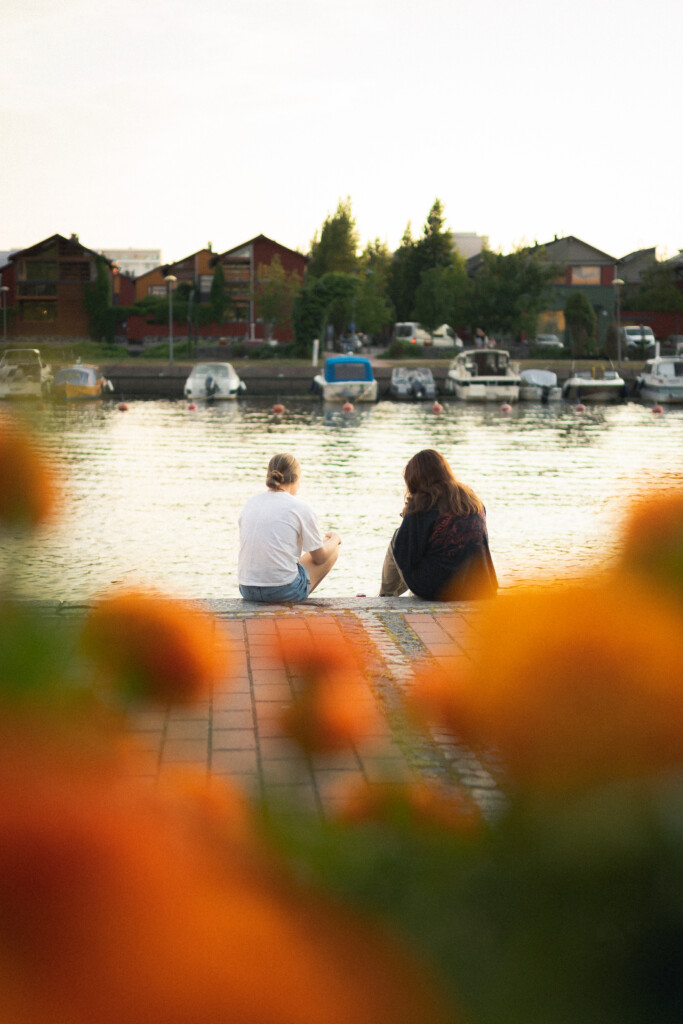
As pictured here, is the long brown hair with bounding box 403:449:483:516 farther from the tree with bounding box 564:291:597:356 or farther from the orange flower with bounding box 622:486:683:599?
the tree with bounding box 564:291:597:356

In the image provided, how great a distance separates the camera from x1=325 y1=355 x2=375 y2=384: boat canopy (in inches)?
1652

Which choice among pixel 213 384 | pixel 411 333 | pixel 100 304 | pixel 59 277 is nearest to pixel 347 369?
pixel 213 384

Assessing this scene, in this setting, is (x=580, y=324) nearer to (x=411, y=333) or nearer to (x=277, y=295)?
(x=411, y=333)

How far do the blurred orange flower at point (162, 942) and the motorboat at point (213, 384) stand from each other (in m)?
41.6

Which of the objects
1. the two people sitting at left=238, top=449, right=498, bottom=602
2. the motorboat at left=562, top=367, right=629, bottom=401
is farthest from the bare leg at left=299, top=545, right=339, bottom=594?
the motorboat at left=562, top=367, right=629, bottom=401

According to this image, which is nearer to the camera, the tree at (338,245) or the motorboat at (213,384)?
the motorboat at (213,384)

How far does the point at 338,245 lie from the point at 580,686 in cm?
9674

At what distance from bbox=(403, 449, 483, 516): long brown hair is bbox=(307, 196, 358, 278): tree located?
8906cm

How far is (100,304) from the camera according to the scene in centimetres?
7725

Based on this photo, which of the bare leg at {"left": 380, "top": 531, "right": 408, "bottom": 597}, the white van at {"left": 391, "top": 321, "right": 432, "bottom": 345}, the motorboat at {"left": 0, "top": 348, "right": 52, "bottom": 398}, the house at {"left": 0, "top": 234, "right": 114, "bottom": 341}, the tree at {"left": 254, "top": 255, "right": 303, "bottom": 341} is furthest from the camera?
the house at {"left": 0, "top": 234, "right": 114, "bottom": 341}

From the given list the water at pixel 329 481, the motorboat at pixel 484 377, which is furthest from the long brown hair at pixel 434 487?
the motorboat at pixel 484 377

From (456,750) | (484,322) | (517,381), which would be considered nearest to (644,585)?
(456,750)

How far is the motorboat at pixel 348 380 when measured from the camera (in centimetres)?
4106

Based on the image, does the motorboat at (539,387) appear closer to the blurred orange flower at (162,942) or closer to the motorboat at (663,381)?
the motorboat at (663,381)
